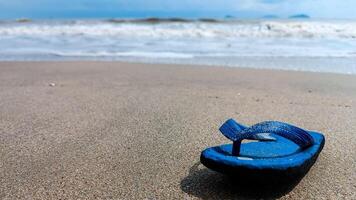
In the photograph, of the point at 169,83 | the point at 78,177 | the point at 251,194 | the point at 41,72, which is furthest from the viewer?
the point at 41,72

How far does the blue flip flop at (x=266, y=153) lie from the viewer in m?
1.33

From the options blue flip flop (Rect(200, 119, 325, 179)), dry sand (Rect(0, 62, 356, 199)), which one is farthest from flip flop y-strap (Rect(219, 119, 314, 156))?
dry sand (Rect(0, 62, 356, 199))

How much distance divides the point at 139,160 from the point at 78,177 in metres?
0.31

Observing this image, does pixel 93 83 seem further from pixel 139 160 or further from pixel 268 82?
pixel 139 160

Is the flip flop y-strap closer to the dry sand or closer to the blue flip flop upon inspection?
the blue flip flop

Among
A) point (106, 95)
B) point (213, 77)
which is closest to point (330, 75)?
point (213, 77)

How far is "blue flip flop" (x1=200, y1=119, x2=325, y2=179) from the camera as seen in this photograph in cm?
133

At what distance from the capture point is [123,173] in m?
1.67

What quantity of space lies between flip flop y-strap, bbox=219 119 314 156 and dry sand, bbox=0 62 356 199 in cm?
16

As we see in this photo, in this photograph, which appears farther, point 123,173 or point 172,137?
point 172,137

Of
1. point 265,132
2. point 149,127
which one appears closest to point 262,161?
point 265,132

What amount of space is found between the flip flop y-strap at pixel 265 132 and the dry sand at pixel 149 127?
162 mm

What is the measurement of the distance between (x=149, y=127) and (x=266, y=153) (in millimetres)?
994

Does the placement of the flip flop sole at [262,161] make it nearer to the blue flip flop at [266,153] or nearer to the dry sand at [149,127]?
the blue flip flop at [266,153]
